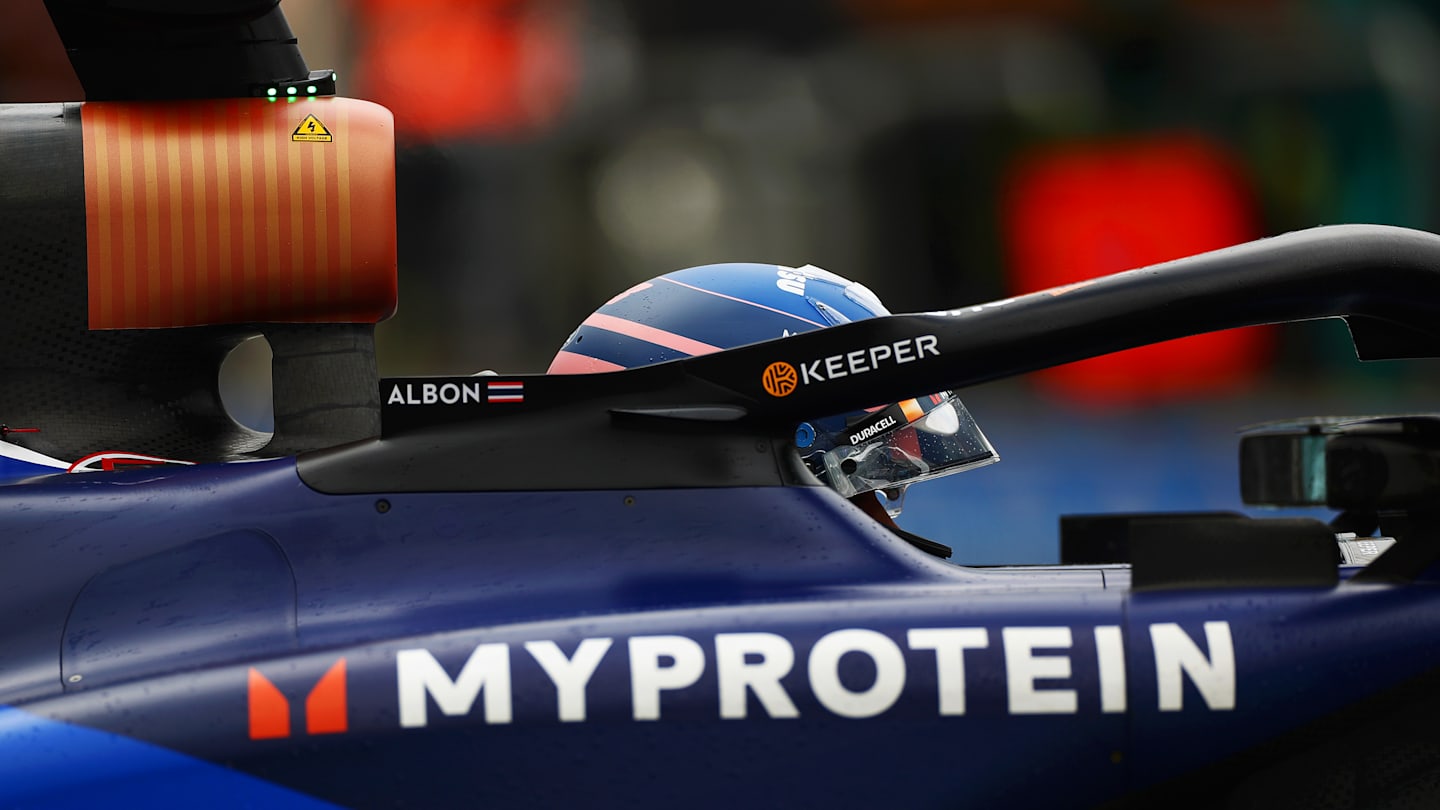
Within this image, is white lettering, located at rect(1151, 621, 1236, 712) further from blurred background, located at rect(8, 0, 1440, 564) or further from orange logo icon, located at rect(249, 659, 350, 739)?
blurred background, located at rect(8, 0, 1440, 564)

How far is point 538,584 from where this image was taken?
4.36 ft

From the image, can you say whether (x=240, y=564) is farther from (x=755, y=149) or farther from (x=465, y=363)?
(x=755, y=149)

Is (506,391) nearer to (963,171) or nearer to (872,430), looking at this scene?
(872,430)

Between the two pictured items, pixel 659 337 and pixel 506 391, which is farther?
pixel 659 337

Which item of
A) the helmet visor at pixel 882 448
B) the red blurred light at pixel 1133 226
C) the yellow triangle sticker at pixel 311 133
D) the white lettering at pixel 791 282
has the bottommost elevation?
the helmet visor at pixel 882 448

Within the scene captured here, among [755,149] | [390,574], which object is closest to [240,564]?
[390,574]

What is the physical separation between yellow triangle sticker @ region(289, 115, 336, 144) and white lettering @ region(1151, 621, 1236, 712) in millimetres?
969

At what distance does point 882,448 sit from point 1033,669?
1123mm

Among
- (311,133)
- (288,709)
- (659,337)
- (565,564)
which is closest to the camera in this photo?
(288,709)

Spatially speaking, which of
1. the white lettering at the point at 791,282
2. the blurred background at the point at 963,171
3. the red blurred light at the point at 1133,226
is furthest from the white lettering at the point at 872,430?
the red blurred light at the point at 1133,226

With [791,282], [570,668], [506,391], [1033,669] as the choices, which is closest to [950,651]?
[1033,669]

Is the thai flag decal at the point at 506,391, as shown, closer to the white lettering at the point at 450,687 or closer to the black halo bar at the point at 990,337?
the black halo bar at the point at 990,337

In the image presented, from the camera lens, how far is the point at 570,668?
123 centimetres

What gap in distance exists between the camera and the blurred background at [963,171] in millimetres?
6008
